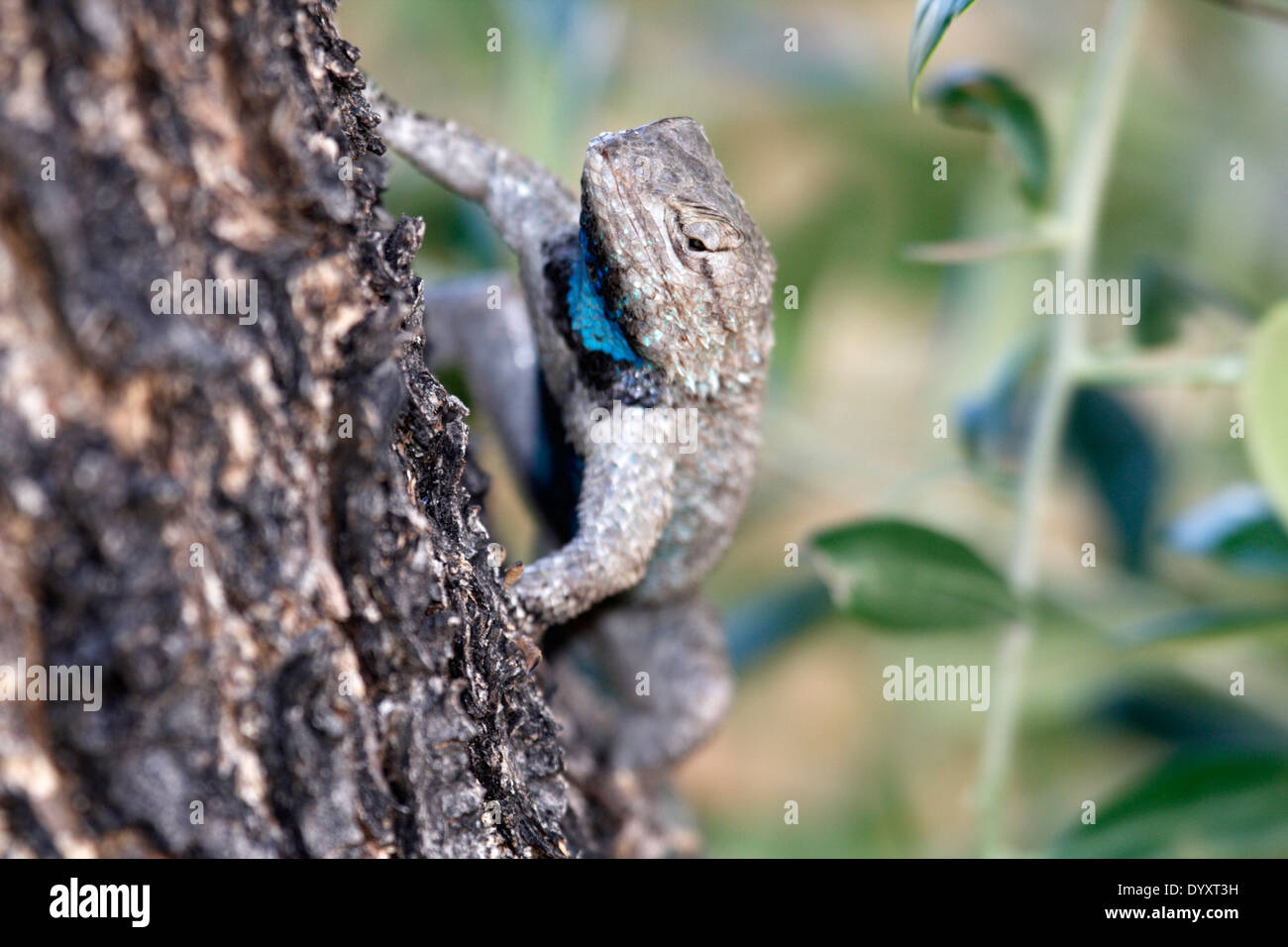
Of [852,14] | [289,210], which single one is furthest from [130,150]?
[852,14]

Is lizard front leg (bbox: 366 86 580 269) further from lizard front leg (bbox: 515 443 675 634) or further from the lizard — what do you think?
lizard front leg (bbox: 515 443 675 634)

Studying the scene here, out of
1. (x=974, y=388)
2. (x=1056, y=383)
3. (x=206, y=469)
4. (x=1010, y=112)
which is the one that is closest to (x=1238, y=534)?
(x=1056, y=383)

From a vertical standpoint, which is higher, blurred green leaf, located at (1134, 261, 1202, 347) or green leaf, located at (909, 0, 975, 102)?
blurred green leaf, located at (1134, 261, 1202, 347)

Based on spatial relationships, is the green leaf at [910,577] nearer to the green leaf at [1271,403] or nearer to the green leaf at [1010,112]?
the green leaf at [1271,403]

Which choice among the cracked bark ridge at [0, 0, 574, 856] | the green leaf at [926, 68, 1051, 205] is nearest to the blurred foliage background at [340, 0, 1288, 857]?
the green leaf at [926, 68, 1051, 205]

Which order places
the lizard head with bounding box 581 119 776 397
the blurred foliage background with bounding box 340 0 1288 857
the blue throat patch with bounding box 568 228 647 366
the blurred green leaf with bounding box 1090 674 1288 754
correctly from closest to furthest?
the lizard head with bounding box 581 119 776 397 < the blue throat patch with bounding box 568 228 647 366 < the blurred foliage background with bounding box 340 0 1288 857 < the blurred green leaf with bounding box 1090 674 1288 754

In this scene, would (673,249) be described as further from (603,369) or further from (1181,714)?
(1181,714)
